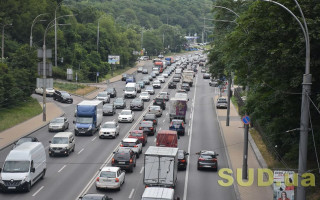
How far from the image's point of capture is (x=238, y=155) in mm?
44844

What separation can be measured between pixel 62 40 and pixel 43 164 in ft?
231

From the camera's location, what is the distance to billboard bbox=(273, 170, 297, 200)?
22.7 m

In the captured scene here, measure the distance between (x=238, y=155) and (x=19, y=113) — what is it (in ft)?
92.4

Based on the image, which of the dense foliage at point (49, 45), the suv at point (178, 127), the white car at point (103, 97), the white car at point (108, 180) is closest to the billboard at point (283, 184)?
the white car at point (108, 180)

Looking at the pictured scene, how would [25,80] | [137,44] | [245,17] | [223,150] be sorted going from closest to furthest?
[245,17] < [223,150] < [25,80] < [137,44]

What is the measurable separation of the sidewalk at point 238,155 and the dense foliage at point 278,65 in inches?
113

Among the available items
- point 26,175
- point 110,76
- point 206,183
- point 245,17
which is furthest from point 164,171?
point 110,76

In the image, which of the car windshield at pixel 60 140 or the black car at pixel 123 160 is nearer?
the black car at pixel 123 160

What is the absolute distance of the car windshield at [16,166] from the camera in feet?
103

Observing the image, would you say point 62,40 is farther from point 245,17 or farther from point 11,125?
point 245,17

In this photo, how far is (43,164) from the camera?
34812 millimetres

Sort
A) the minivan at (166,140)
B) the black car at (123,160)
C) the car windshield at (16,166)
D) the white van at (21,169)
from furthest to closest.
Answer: the minivan at (166,140)
the black car at (123,160)
the car windshield at (16,166)
the white van at (21,169)

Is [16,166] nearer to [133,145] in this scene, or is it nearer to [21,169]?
[21,169]

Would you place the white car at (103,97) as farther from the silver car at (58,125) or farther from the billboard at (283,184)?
the billboard at (283,184)
